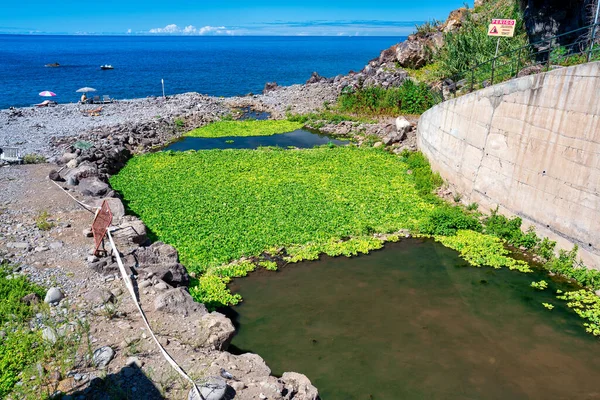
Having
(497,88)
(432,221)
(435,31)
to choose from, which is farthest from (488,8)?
(432,221)

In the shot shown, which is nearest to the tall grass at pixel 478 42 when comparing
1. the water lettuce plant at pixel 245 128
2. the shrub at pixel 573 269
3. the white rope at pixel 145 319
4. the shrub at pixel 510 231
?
the water lettuce plant at pixel 245 128

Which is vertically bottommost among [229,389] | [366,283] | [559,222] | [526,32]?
[366,283]

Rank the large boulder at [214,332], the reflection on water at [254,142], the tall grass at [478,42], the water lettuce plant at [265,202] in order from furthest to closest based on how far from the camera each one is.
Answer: the reflection on water at [254,142], the tall grass at [478,42], the water lettuce plant at [265,202], the large boulder at [214,332]

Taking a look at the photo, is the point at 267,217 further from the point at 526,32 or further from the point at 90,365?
the point at 526,32

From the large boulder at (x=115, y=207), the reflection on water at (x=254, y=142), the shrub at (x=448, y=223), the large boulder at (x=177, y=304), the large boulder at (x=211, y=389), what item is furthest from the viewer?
the reflection on water at (x=254, y=142)

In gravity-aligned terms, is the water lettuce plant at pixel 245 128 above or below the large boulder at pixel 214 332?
below

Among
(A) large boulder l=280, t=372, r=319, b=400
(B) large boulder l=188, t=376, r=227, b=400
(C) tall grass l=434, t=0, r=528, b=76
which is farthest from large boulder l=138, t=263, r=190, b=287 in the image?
(C) tall grass l=434, t=0, r=528, b=76

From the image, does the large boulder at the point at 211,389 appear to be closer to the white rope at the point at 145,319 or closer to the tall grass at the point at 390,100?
the white rope at the point at 145,319
